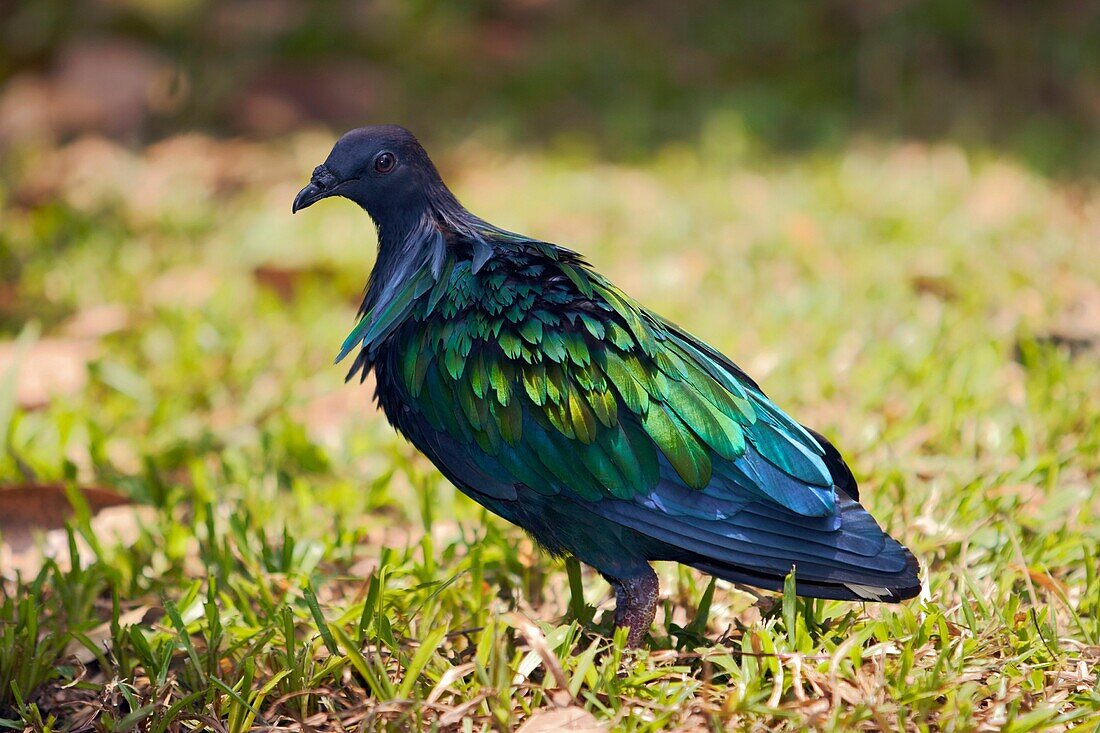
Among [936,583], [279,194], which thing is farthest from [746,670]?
[279,194]

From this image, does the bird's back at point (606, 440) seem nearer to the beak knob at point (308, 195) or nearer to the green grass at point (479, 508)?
the green grass at point (479, 508)

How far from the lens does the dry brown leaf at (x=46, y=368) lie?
388 cm

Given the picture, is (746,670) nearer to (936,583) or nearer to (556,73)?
(936,583)

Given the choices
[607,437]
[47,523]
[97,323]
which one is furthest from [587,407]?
[97,323]

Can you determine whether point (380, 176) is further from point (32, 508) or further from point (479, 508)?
point (32, 508)

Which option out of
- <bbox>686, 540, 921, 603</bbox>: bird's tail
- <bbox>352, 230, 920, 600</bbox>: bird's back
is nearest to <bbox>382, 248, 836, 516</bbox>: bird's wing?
<bbox>352, 230, 920, 600</bbox>: bird's back

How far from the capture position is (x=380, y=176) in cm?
262

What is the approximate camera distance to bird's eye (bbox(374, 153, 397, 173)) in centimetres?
260

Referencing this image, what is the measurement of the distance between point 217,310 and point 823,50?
481 centimetres

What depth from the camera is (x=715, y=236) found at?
5.40 meters

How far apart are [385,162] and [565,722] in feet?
4.20

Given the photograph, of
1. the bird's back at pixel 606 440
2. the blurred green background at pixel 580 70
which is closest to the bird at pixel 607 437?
the bird's back at pixel 606 440

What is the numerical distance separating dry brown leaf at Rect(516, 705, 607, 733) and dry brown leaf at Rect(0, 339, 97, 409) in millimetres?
2362

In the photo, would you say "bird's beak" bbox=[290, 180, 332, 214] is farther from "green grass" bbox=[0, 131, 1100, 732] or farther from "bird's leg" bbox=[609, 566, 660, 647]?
"bird's leg" bbox=[609, 566, 660, 647]
